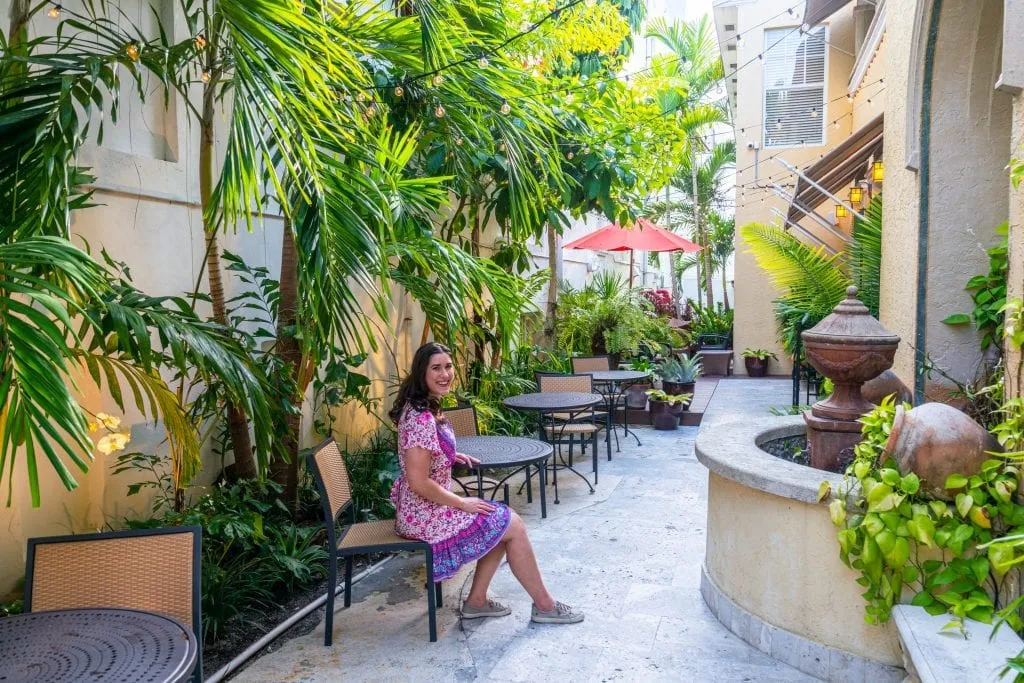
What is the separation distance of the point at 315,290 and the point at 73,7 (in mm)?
2299

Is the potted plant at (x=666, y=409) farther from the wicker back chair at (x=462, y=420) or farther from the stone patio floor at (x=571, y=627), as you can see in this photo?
the wicker back chair at (x=462, y=420)

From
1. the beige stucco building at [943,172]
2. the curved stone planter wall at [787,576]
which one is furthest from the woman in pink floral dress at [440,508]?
the beige stucco building at [943,172]

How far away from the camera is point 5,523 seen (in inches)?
144

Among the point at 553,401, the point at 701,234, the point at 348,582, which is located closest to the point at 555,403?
the point at 553,401

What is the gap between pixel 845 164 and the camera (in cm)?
1052

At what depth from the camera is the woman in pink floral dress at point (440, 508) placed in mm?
3787

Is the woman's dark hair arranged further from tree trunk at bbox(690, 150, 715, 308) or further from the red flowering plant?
tree trunk at bbox(690, 150, 715, 308)

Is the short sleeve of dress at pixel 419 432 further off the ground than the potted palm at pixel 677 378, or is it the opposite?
the short sleeve of dress at pixel 419 432

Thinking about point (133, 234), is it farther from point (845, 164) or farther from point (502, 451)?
point (845, 164)

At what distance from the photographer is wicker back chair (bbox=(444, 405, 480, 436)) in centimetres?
557

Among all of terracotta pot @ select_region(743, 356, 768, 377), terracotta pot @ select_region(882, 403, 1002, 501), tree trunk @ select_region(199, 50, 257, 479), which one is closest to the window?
terracotta pot @ select_region(743, 356, 768, 377)

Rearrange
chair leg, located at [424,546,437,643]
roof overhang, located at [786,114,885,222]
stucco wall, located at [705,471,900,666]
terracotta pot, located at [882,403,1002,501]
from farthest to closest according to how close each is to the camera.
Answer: roof overhang, located at [786,114,885,222] < chair leg, located at [424,546,437,643] < stucco wall, located at [705,471,900,666] < terracotta pot, located at [882,403,1002,501]

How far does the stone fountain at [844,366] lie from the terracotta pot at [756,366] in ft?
33.1

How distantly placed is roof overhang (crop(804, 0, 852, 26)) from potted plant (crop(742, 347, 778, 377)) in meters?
5.53
